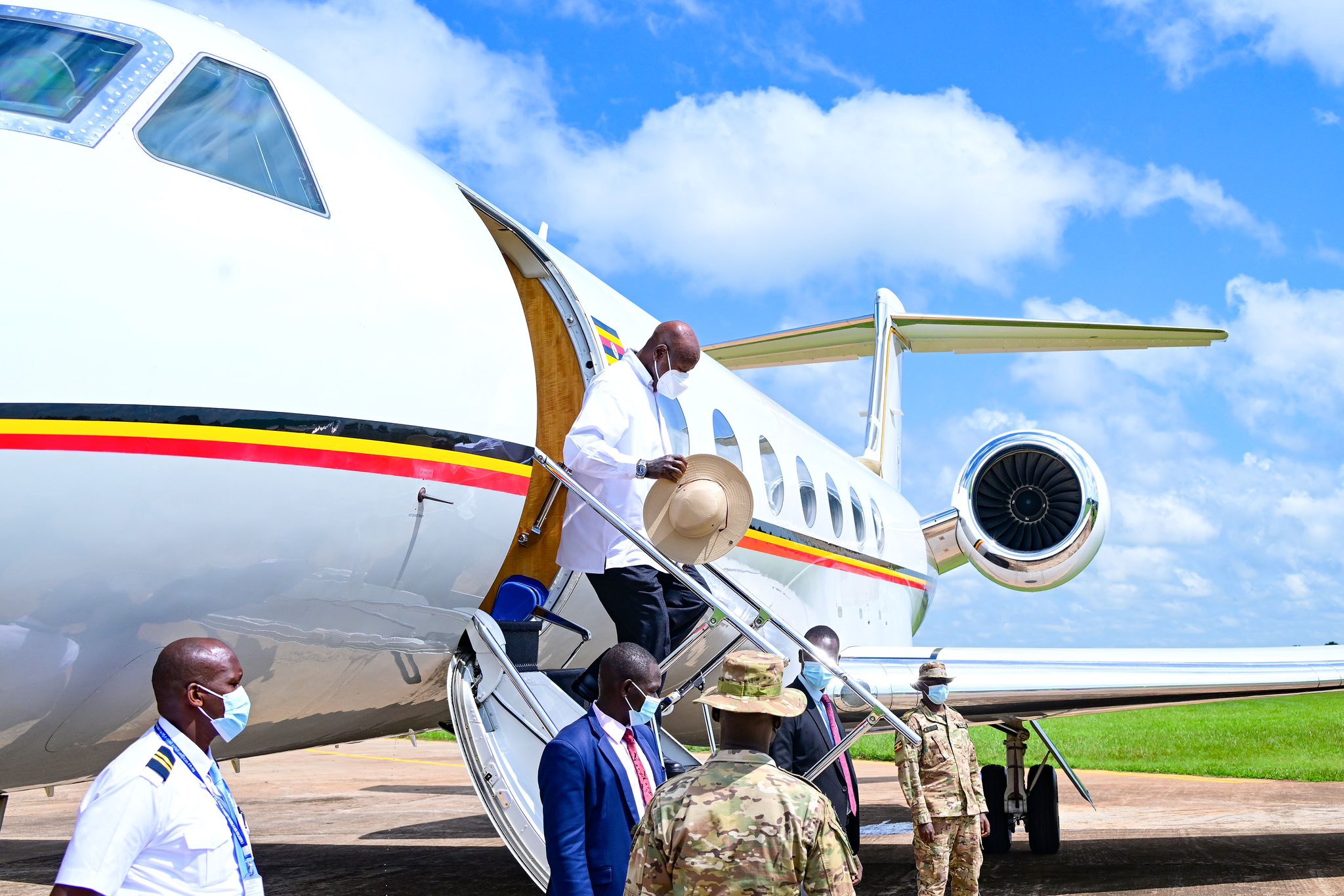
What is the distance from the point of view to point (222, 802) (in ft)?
9.95

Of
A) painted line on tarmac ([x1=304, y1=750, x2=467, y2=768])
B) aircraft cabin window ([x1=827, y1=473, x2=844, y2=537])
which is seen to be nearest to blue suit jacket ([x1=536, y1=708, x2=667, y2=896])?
aircraft cabin window ([x1=827, y1=473, x2=844, y2=537])

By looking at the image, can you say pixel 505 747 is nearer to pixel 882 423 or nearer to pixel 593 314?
pixel 593 314

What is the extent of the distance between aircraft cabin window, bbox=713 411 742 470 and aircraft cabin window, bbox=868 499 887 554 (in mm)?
4202

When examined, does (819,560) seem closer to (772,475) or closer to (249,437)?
(772,475)

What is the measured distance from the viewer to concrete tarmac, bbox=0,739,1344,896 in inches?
372

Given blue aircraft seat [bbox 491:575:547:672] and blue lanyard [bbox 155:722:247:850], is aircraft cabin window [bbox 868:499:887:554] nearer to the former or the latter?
blue aircraft seat [bbox 491:575:547:672]

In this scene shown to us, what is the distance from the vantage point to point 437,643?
18.2 ft

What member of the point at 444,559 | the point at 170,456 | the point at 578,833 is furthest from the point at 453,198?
the point at 578,833

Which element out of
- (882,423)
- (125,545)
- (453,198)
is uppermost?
(882,423)

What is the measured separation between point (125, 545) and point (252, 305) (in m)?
0.92

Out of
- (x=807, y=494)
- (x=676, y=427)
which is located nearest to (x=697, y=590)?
(x=676, y=427)

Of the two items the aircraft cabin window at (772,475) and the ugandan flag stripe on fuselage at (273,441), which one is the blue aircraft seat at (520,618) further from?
the aircraft cabin window at (772,475)

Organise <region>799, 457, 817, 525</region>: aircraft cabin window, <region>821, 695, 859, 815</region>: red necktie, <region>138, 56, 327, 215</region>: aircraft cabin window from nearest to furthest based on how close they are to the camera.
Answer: <region>138, 56, 327, 215</region>: aircraft cabin window < <region>821, 695, 859, 815</region>: red necktie < <region>799, 457, 817, 525</region>: aircraft cabin window

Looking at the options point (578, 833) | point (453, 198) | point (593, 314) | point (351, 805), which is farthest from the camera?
point (351, 805)
